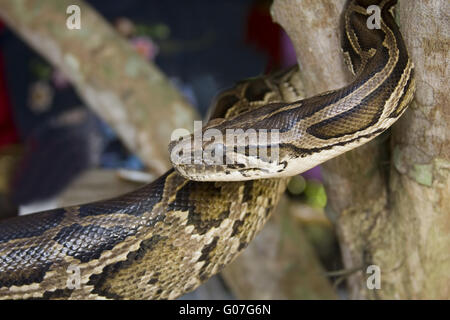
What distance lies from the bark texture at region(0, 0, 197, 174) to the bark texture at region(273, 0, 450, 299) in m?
1.31

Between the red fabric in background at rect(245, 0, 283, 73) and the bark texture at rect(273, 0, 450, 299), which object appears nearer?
the bark texture at rect(273, 0, 450, 299)

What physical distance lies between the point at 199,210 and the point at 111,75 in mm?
1722

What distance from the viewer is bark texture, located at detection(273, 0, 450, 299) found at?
132 cm

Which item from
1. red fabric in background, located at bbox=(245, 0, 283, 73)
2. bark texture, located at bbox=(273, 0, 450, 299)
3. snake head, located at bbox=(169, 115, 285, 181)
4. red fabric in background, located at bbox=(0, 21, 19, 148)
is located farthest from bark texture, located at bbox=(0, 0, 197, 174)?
snake head, located at bbox=(169, 115, 285, 181)

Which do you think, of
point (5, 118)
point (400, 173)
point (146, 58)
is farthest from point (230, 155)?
point (5, 118)

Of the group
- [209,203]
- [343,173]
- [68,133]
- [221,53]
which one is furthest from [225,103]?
[68,133]

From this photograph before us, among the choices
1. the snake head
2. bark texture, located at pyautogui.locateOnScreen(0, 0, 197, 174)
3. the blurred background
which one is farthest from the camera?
the blurred background

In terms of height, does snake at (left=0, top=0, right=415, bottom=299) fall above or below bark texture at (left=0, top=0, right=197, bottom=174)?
below

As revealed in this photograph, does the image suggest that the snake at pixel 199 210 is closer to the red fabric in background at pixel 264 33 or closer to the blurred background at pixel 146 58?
the blurred background at pixel 146 58

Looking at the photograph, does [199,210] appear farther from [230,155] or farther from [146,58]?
[146,58]

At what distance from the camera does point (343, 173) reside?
1.74 meters

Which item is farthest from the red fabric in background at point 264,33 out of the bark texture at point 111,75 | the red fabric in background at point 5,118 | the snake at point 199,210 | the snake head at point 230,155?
the snake head at point 230,155

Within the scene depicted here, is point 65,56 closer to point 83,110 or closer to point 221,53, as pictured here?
point 83,110

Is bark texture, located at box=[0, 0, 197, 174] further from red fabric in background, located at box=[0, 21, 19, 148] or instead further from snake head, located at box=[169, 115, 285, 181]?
snake head, located at box=[169, 115, 285, 181]
